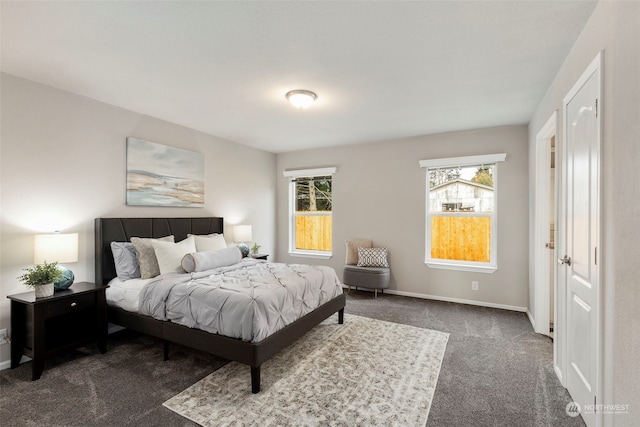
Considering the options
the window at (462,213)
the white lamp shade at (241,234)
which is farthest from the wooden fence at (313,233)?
the window at (462,213)

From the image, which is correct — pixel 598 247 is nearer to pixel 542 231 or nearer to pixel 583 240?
pixel 583 240

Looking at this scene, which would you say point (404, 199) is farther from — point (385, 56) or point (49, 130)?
point (49, 130)

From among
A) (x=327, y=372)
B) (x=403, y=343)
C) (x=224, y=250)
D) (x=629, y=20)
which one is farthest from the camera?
(x=224, y=250)

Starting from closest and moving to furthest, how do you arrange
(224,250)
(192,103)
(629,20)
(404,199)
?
(629,20), (192,103), (224,250), (404,199)

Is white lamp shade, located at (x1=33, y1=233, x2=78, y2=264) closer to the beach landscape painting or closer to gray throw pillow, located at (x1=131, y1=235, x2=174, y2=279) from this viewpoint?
gray throw pillow, located at (x1=131, y1=235, x2=174, y2=279)

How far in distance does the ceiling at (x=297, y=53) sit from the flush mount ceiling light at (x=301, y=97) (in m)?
0.07

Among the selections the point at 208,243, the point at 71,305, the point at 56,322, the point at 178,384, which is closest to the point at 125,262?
the point at 71,305

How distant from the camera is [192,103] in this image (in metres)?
3.38

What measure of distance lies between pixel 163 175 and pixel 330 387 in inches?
129

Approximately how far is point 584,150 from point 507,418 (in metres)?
1.83

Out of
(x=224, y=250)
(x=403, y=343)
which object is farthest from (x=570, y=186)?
(x=224, y=250)

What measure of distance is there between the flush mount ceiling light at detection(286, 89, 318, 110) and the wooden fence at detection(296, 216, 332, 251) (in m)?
2.92

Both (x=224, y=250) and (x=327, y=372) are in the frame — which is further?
(x=224, y=250)

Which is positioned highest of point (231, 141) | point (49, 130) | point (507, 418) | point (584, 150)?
point (231, 141)
